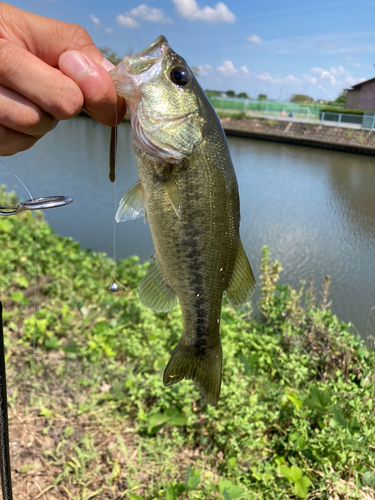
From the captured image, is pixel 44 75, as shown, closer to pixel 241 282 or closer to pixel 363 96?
pixel 241 282

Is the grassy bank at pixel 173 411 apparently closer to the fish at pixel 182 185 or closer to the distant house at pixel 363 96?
the fish at pixel 182 185

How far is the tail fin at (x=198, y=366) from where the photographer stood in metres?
1.39

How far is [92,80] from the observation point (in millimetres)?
1199

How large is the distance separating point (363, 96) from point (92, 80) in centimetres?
2361

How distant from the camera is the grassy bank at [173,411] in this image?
2.24 m

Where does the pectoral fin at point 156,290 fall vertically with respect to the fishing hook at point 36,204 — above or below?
below

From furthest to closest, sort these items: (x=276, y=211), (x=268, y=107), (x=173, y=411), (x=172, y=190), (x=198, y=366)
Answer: (x=268, y=107) < (x=276, y=211) < (x=173, y=411) < (x=198, y=366) < (x=172, y=190)

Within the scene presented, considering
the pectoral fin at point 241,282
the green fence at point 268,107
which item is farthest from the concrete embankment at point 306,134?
the pectoral fin at point 241,282

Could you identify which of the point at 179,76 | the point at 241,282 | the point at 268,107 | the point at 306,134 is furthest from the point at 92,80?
the point at 268,107

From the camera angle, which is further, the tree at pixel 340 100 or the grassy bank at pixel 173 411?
the tree at pixel 340 100

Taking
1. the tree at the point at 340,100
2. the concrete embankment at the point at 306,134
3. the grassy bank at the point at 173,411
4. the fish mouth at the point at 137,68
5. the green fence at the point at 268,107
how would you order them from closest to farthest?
1. the fish mouth at the point at 137,68
2. the grassy bank at the point at 173,411
3. the concrete embankment at the point at 306,134
4. the green fence at the point at 268,107
5. the tree at the point at 340,100

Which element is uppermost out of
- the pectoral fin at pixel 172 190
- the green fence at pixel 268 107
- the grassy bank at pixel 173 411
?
the green fence at pixel 268 107

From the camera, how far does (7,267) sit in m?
4.01

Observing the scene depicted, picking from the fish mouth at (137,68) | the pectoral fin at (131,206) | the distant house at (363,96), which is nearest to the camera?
the fish mouth at (137,68)
